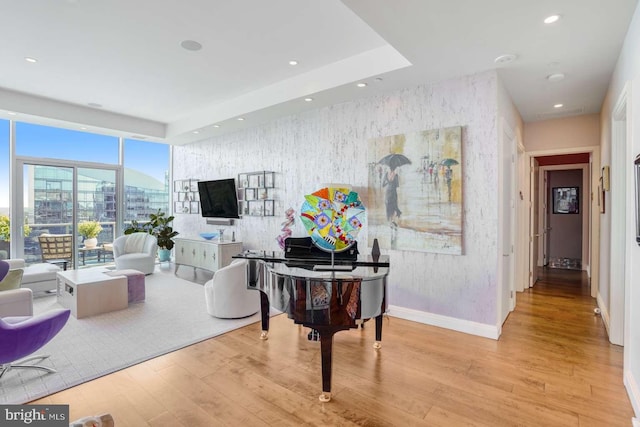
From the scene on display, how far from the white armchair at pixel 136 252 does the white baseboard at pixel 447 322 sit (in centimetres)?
472

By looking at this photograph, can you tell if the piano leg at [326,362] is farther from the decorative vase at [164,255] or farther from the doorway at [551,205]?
the decorative vase at [164,255]

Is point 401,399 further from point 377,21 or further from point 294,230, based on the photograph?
point 294,230

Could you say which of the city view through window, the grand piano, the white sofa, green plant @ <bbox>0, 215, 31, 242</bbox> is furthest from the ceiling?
the white sofa

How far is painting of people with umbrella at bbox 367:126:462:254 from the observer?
12.0ft

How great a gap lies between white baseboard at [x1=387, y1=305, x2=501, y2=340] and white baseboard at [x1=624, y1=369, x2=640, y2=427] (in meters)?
1.09

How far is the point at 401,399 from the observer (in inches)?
92.6

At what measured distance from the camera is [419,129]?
3928 millimetres

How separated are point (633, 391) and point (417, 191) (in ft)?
8.03

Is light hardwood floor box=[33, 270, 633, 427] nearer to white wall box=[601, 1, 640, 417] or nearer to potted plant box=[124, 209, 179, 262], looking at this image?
white wall box=[601, 1, 640, 417]

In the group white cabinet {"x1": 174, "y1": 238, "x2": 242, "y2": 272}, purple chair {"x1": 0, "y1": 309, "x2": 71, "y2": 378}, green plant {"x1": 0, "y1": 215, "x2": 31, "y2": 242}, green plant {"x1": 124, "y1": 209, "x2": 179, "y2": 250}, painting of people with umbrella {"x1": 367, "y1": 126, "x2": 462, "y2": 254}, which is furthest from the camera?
green plant {"x1": 124, "y1": 209, "x2": 179, "y2": 250}

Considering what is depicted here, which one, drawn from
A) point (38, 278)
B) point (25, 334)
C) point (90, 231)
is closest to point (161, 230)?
point (90, 231)

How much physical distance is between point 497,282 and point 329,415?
7.65 ft

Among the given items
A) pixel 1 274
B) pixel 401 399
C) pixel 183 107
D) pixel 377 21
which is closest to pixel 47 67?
pixel 183 107

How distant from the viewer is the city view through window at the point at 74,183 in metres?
5.97
